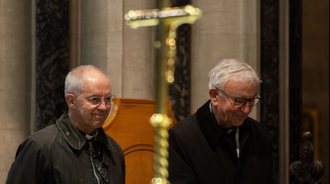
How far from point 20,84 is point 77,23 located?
904mm

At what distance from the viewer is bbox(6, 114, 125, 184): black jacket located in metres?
3.13

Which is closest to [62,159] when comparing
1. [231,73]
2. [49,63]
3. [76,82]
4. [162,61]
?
[76,82]

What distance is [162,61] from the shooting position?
1.71m

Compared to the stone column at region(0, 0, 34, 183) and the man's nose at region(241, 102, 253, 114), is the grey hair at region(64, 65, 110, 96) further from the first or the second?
the stone column at region(0, 0, 34, 183)

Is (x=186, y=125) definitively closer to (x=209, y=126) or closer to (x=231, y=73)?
(x=209, y=126)

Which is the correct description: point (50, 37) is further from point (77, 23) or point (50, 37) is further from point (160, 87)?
point (160, 87)

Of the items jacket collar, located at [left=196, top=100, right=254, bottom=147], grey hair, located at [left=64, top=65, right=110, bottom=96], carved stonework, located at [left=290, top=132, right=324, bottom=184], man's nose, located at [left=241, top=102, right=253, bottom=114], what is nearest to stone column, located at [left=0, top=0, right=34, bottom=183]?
grey hair, located at [left=64, top=65, right=110, bottom=96]

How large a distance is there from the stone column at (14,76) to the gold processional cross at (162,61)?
14.2ft

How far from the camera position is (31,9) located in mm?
6078

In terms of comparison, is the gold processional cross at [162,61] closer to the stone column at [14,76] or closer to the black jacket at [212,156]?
the black jacket at [212,156]

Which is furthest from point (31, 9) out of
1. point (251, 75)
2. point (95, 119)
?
point (251, 75)

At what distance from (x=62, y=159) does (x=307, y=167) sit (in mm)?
2918

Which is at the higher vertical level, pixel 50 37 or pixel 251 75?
pixel 50 37

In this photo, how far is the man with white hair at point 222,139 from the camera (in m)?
3.29
